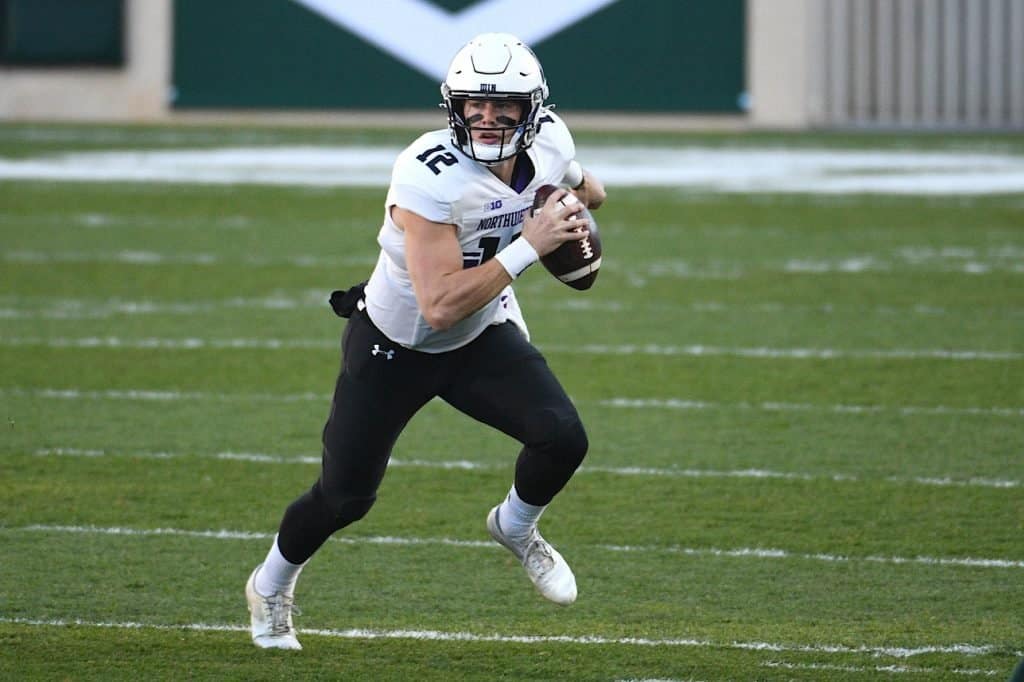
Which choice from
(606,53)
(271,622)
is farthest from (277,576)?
(606,53)

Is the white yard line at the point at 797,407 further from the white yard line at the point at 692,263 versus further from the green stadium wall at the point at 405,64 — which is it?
the green stadium wall at the point at 405,64

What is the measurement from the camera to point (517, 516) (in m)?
4.45

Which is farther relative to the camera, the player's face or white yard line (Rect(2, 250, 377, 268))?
white yard line (Rect(2, 250, 377, 268))

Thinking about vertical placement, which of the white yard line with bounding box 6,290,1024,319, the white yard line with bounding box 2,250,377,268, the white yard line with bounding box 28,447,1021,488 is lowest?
the white yard line with bounding box 28,447,1021,488

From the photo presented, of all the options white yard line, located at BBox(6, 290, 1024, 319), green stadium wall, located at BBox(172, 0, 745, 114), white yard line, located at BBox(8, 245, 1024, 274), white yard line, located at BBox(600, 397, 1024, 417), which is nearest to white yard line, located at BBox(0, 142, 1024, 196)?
green stadium wall, located at BBox(172, 0, 745, 114)

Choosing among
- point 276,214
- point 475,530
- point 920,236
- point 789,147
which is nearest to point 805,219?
point 920,236

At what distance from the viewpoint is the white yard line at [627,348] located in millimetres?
8242

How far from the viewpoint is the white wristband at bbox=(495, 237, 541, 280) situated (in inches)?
158

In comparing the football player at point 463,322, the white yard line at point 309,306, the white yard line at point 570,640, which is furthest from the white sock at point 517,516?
the white yard line at point 309,306

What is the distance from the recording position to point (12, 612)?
4.68m

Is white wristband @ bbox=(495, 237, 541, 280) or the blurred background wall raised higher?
the blurred background wall

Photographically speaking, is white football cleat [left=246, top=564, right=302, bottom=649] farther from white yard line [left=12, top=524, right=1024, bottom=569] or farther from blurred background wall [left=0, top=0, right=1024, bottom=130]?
blurred background wall [left=0, top=0, right=1024, bottom=130]

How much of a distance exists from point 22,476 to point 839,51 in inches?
626

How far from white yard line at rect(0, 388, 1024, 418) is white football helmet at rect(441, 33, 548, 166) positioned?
326 cm
